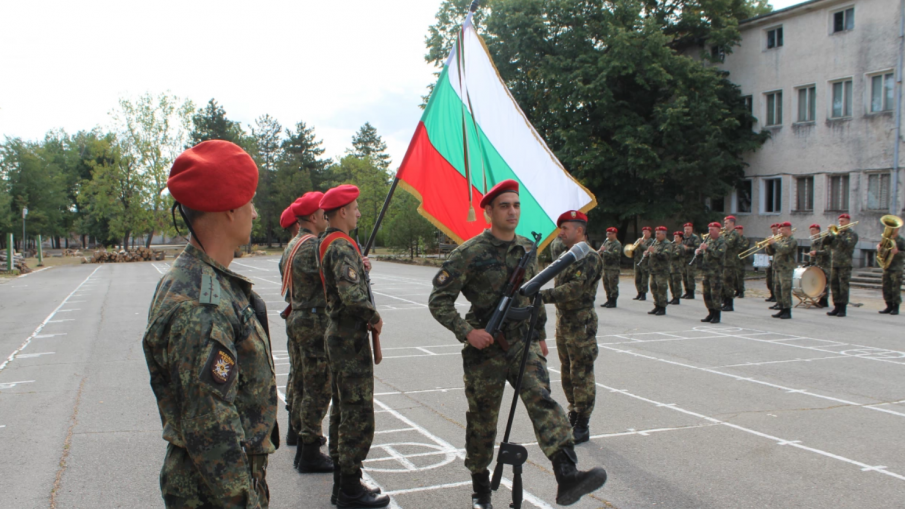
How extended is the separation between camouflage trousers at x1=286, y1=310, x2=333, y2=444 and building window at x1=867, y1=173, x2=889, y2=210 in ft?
90.7

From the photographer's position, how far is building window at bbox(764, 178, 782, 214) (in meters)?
31.0

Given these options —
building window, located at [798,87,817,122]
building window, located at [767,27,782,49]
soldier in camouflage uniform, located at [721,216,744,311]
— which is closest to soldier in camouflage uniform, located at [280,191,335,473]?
soldier in camouflage uniform, located at [721,216,744,311]

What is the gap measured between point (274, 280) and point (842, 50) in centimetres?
2516

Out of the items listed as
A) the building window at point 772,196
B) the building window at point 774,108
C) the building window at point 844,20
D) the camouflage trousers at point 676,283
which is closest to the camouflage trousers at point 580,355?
the camouflage trousers at point 676,283

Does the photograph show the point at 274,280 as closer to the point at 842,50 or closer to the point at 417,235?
the point at 417,235

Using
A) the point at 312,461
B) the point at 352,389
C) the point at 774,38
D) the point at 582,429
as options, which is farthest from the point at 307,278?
the point at 774,38

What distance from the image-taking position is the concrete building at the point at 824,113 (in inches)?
1029

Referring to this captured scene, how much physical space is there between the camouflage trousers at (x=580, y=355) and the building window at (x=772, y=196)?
28.2m

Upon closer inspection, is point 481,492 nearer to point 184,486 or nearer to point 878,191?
point 184,486

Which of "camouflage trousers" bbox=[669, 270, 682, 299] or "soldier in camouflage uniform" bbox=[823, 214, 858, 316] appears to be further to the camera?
"camouflage trousers" bbox=[669, 270, 682, 299]

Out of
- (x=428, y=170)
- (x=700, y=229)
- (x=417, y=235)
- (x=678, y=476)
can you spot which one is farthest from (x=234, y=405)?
(x=417, y=235)

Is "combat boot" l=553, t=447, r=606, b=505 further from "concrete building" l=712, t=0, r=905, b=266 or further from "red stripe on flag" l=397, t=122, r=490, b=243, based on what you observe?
"concrete building" l=712, t=0, r=905, b=266

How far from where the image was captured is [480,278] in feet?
14.6

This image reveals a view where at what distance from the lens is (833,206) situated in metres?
28.5
